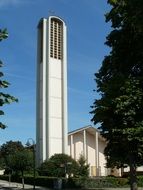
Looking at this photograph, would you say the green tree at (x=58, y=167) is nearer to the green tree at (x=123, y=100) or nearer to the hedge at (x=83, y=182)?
the hedge at (x=83, y=182)

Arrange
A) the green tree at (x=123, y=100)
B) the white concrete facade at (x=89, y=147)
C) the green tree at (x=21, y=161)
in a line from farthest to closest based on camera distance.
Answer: the white concrete facade at (x=89, y=147), the green tree at (x=21, y=161), the green tree at (x=123, y=100)

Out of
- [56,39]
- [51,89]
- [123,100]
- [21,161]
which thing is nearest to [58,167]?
[21,161]

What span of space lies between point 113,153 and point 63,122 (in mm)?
33401

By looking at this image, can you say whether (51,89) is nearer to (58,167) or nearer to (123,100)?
(58,167)

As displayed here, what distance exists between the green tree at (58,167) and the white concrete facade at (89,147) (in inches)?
599

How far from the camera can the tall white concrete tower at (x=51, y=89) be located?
65.5 meters

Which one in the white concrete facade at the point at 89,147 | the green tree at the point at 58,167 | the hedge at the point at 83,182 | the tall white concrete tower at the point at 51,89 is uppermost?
the tall white concrete tower at the point at 51,89

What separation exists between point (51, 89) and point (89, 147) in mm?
15565

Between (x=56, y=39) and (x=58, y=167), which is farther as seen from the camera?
(x=56, y=39)

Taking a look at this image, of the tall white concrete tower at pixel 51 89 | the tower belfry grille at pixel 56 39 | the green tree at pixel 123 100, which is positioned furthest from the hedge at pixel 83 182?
the tower belfry grille at pixel 56 39

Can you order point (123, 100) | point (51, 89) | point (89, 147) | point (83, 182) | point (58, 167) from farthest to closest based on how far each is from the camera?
1. point (89, 147)
2. point (51, 89)
3. point (58, 167)
4. point (83, 182)
5. point (123, 100)

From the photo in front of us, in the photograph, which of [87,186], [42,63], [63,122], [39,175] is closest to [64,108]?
[63,122]

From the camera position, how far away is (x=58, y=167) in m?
57.7

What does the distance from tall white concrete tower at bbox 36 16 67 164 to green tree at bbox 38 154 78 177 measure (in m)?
4.79
